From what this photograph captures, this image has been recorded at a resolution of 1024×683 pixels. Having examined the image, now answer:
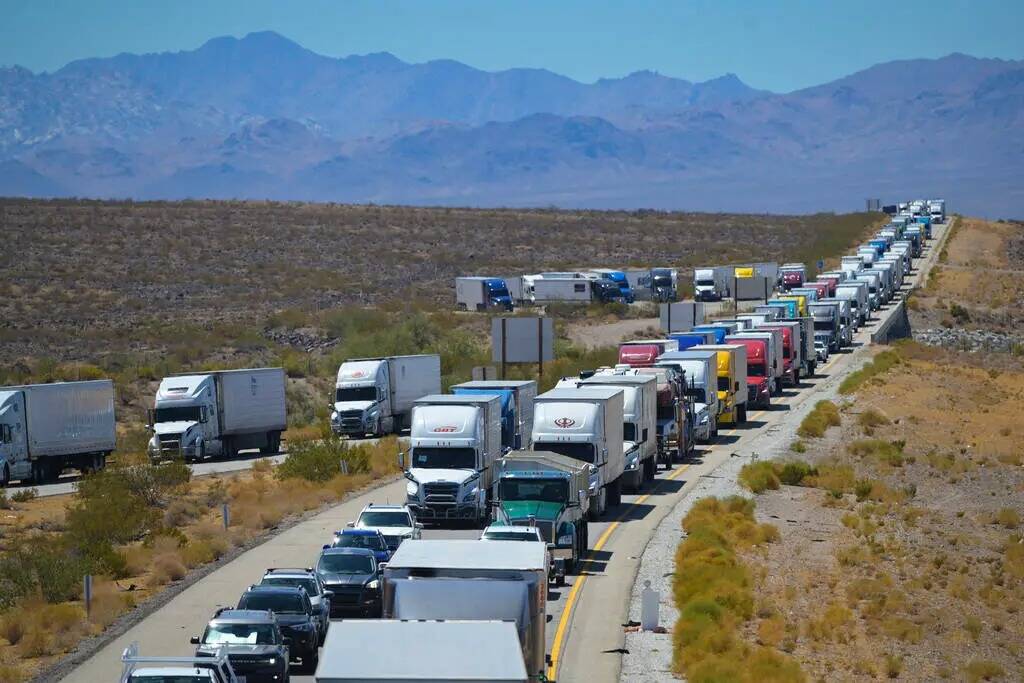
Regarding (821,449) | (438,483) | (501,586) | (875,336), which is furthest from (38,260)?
(501,586)

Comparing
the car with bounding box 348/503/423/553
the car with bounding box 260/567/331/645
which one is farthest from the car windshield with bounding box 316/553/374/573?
the car with bounding box 348/503/423/553

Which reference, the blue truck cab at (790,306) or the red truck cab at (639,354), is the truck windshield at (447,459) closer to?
the red truck cab at (639,354)

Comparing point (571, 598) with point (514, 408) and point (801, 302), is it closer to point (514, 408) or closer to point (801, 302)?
point (514, 408)

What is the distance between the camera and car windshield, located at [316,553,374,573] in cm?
2700

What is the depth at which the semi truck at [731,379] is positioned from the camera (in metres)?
56.2

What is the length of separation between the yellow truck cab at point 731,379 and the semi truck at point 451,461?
18.5 m

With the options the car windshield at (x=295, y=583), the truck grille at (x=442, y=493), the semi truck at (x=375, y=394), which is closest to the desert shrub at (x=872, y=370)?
the semi truck at (x=375, y=394)

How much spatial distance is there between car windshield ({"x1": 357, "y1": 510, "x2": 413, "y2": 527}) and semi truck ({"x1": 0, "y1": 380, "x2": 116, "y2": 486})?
19058 mm

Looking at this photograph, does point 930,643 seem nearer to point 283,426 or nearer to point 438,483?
point 438,483

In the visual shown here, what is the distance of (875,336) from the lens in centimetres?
8988

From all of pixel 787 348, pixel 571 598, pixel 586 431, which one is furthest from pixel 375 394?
pixel 571 598

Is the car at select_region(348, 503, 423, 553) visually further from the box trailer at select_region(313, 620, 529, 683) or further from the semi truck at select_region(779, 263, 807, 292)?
the semi truck at select_region(779, 263, 807, 292)

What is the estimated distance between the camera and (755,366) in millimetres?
62500

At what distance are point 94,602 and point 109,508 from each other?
9.12m
